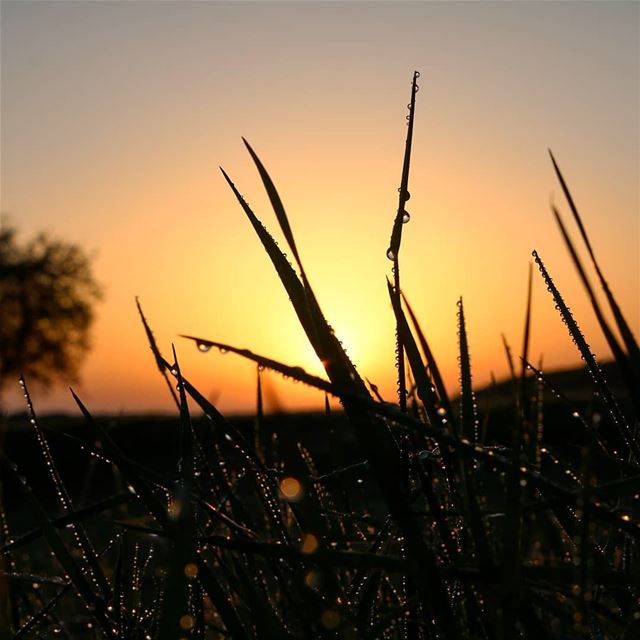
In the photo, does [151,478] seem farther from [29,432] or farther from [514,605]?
[29,432]

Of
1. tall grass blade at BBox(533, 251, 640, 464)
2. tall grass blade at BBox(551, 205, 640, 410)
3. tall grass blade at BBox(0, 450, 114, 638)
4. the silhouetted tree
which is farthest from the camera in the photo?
the silhouetted tree

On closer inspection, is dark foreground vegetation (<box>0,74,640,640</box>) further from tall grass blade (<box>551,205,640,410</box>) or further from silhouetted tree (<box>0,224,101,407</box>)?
silhouetted tree (<box>0,224,101,407</box>)

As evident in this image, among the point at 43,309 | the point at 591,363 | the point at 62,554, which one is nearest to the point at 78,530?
the point at 62,554

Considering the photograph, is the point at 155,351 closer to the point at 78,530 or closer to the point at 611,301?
the point at 78,530

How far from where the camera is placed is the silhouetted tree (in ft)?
118

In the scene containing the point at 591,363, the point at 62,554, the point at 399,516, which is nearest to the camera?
the point at 399,516

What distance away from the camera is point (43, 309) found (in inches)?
1446

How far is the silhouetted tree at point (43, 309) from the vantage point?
36.1 m

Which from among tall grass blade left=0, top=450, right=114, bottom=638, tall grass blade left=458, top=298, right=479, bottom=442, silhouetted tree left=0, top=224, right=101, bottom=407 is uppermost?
silhouetted tree left=0, top=224, right=101, bottom=407

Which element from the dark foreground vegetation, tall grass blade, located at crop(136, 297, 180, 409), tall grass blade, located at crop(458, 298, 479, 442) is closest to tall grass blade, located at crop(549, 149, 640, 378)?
the dark foreground vegetation

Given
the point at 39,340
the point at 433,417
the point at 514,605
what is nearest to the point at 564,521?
the point at 433,417

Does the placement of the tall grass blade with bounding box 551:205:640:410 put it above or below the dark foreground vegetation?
above

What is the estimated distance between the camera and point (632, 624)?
55 cm

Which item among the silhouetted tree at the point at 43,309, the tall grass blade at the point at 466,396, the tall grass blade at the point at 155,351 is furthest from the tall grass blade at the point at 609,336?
the silhouetted tree at the point at 43,309
